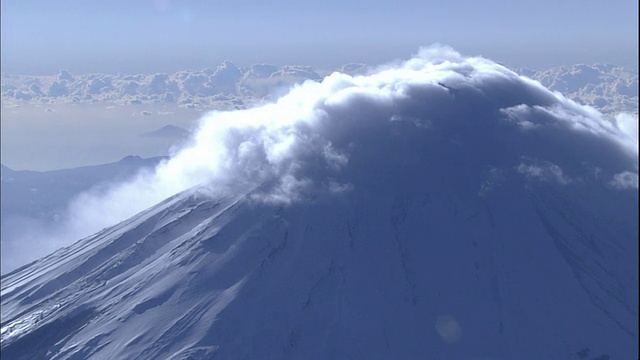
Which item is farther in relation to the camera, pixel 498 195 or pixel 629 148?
pixel 498 195

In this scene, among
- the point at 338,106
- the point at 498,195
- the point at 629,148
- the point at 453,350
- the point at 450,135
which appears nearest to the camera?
the point at 453,350

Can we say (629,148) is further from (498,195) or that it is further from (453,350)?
(453,350)

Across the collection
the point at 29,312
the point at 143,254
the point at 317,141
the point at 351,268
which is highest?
the point at 317,141

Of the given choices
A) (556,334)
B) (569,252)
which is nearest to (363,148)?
(569,252)

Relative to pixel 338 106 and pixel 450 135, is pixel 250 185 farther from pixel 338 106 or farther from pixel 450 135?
pixel 450 135

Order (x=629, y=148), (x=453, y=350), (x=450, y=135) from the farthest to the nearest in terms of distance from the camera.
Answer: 1. (x=450, y=135)
2. (x=629, y=148)
3. (x=453, y=350)

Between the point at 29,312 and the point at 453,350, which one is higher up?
the point at 453,350

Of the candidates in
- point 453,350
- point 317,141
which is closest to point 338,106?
point 317,141
